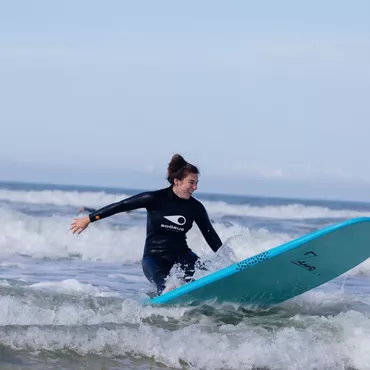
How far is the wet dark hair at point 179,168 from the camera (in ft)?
22.2

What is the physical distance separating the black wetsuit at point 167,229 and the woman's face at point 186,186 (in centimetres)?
5

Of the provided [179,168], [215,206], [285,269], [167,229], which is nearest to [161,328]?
[167,229]

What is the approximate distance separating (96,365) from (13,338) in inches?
25.3

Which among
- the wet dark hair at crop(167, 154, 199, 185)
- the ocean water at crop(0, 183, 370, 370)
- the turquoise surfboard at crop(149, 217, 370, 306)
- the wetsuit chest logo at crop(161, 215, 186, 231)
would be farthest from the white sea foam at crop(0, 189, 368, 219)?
the wet dark hair at crop(167, 154, 199, 185)

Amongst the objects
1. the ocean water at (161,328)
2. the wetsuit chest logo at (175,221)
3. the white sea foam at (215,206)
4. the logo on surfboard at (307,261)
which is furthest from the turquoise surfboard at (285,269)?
the white sea foam at (215,206)

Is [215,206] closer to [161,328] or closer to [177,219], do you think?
[177,219]

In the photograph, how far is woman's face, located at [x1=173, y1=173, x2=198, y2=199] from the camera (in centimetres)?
679

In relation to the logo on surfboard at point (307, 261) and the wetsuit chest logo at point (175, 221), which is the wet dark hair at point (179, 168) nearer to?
the wetsuit chest logo at point (175, 221)

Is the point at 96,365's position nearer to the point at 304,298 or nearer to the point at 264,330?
the point at 264,330

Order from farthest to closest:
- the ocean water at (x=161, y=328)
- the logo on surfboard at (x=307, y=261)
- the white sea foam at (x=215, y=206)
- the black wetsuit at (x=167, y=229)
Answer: the white sea foam at (x=215, y=206)
the black wetsuit at (x=167, y=229)
the logo on surfboard at (x=307, y=261)
the ocean water at (x=161, y=328)

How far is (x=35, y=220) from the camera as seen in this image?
15.5 meters

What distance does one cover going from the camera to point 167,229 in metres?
7.00

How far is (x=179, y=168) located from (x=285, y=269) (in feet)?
4.06

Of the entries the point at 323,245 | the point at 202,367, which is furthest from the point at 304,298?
the point at 202,367
